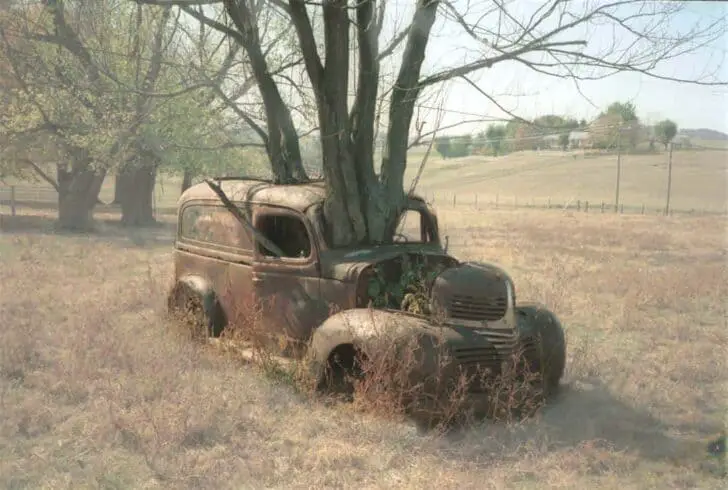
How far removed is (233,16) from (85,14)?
3.96 m

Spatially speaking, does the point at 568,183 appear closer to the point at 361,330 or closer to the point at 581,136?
the point at 581,136

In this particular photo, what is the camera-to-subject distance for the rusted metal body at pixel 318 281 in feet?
15.9

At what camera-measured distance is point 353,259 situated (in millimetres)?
Answer: 5500

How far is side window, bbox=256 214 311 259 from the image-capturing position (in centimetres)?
630

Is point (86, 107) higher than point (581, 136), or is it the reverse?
point (86, 107)

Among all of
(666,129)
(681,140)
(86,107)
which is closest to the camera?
(86,107)

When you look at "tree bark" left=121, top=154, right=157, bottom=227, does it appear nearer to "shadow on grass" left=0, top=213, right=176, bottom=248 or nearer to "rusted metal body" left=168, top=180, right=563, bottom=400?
"shadow on grass" left=0, top=213, right=176, bottom=248

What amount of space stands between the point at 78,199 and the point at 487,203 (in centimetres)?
3861

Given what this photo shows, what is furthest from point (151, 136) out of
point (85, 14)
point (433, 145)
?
point (433, 145)

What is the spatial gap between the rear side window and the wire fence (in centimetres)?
2726

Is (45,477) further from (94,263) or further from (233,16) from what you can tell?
A: (94,263)

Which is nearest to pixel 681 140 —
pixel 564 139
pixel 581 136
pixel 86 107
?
pixel 564 139

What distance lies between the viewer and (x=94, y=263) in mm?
14031

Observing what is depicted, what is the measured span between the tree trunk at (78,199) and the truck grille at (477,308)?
67.8 feet
